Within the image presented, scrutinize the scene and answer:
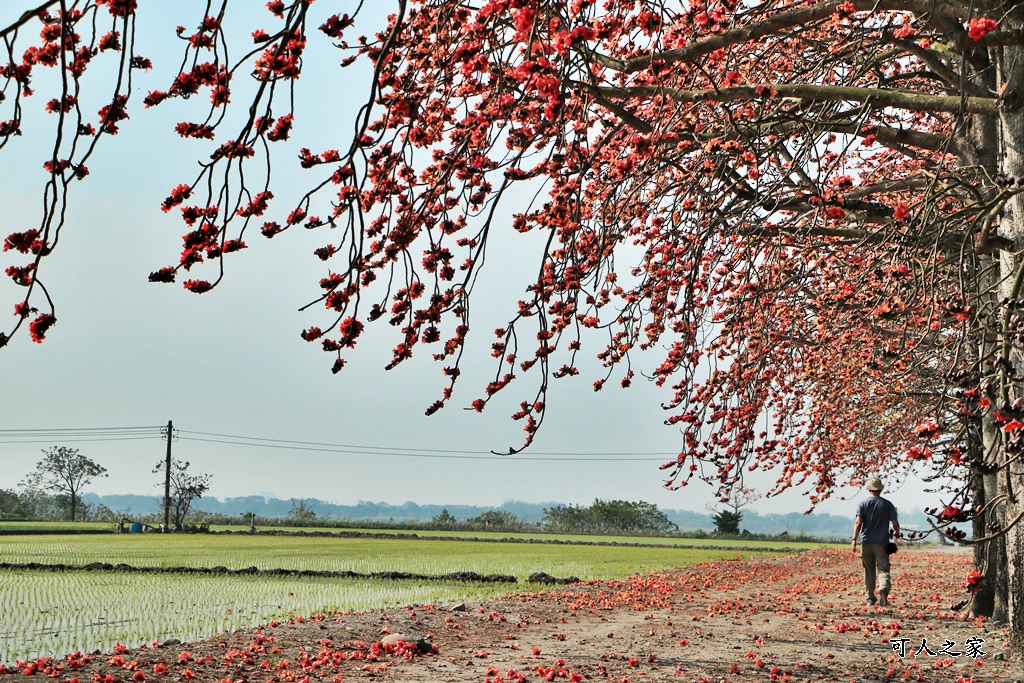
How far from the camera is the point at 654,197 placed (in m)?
8.21

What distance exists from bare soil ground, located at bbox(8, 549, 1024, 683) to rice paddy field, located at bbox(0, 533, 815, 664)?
180 cm

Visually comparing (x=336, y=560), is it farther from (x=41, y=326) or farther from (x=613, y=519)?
(x=613, y=519)

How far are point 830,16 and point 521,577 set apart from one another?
15704mm

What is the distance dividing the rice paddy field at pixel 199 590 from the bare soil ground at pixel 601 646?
71.0 inches

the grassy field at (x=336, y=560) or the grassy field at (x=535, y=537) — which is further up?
the grassy field at (x=336, y=560)

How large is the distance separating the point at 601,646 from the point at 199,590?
1006cm

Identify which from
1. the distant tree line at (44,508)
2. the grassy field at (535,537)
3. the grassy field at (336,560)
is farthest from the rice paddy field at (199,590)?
the distant tree line at (44,508)

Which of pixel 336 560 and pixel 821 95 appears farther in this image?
pixel 336 560

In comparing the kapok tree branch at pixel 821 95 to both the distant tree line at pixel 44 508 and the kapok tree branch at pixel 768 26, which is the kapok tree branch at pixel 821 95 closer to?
the kapok tree branch at pixel 768 26

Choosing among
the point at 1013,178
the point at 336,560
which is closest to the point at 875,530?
the point at 1013,178

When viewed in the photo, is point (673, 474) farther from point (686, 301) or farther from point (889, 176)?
point (889, 176)

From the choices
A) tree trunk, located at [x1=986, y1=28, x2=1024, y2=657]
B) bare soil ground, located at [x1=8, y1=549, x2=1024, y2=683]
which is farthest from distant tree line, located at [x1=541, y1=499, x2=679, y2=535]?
tree trunk, located at [x1=986, y1=28, x2=1024, y2=657]

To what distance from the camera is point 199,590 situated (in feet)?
52.9

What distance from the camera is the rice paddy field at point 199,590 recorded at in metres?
10.7
